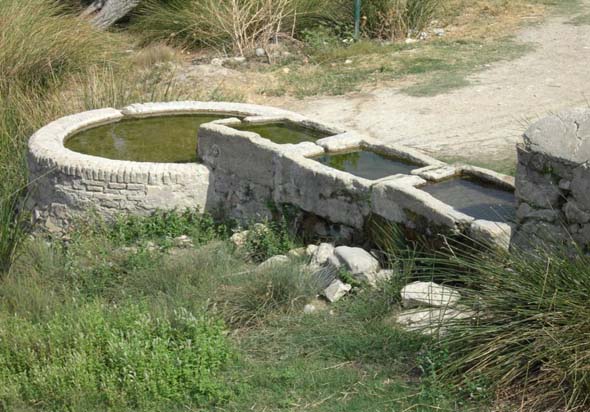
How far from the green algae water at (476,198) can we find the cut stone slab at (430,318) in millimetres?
833

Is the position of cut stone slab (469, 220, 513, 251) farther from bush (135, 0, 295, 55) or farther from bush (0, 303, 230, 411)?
bush (135, 0, 295, 55)

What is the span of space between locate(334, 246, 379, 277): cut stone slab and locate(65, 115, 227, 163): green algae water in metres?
2.18

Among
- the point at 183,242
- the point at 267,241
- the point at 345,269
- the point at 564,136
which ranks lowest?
the point at 183,242

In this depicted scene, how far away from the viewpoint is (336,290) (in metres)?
5.73

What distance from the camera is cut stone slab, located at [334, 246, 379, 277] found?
19.3ft

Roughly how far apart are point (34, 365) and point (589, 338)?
8.42 feet

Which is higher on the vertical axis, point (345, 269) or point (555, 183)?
point (555, 183)

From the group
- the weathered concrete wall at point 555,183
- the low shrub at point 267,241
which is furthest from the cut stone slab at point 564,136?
the low shrub at point 267,241

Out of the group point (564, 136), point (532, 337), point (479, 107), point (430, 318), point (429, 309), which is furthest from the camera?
point (479, 107)

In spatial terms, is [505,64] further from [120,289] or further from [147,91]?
[120,289]

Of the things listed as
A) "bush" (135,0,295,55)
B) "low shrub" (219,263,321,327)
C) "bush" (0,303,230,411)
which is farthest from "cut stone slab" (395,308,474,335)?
"bush" (135,0,295,55)

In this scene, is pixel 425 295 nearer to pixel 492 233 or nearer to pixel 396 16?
pixel 492 233

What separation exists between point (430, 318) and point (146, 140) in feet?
12.9

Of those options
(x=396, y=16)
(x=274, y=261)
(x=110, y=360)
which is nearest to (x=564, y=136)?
(x=274, y=261)
